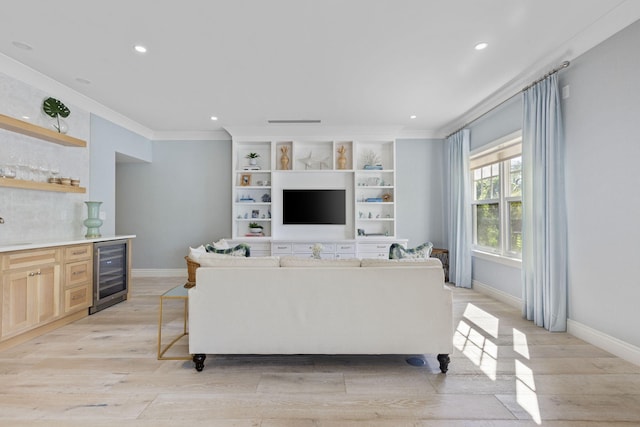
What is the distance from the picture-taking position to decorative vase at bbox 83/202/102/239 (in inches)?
156

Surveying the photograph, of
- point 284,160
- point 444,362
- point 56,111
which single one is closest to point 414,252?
point 444,362

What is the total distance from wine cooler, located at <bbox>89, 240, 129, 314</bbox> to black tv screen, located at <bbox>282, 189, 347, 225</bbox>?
263cm

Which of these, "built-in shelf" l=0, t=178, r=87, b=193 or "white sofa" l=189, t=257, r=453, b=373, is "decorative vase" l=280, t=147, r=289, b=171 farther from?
"white sofa" l=189, t=257, r=453, b=373

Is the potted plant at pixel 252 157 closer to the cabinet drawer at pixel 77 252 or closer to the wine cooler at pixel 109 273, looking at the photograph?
the wine cooler at pixel 109 273

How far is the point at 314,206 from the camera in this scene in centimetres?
573

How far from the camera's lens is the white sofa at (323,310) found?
2277 millimetres

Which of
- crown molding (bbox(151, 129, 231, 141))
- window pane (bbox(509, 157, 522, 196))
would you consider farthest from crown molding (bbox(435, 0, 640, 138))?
crown molding (bbox(151, 129, 231, 141))

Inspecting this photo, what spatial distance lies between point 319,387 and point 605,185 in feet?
9.57

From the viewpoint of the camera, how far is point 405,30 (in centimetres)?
267

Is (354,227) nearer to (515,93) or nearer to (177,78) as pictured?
(515,93)

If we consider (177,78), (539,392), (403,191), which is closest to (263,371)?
(539,392)

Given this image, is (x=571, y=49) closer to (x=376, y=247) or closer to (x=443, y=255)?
(x=443, y=255)

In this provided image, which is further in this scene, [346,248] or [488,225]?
[346,248]

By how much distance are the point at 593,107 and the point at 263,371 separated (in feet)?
12.0
